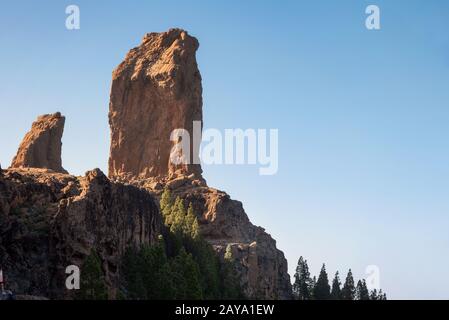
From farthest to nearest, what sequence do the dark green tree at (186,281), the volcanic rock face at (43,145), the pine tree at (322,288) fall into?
the pine tree at (322,288) → the volcanic rock face at (43,145) → the dark green tree at (186,281)

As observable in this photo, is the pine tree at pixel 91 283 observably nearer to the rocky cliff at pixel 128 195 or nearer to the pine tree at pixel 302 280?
the rocky cliff at pixel 128 195

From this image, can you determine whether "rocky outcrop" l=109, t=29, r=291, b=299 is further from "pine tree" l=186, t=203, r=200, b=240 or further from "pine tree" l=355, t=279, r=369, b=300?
"pine tree" l=355, t=279, r=369, b=300

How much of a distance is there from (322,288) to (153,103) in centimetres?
5508

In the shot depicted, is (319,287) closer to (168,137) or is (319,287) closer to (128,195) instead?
(168,137)

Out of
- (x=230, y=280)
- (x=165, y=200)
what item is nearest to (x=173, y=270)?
(x=230, y=280)

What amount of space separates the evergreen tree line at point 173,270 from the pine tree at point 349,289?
57239 mm

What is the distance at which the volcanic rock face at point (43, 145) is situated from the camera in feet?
461

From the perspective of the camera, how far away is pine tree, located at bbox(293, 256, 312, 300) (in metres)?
177

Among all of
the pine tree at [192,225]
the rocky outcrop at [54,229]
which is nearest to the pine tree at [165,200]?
the pine tree at [192,225]

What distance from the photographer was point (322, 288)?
578ft

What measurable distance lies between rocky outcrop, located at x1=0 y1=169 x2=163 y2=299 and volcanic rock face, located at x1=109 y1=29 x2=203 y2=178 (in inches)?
2684
